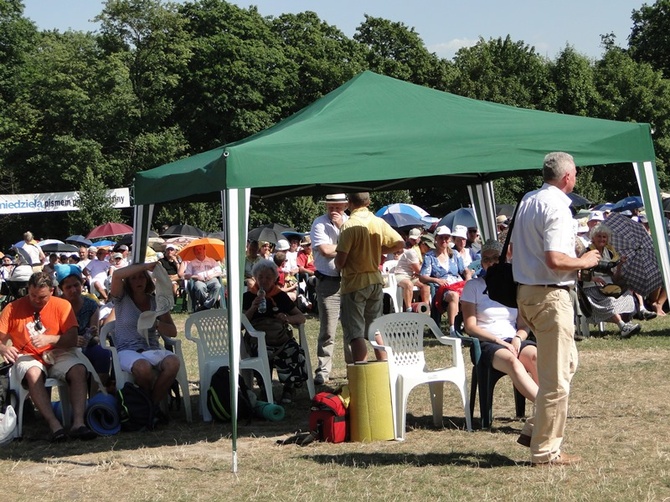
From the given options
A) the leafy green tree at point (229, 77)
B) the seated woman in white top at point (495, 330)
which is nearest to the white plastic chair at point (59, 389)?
the seated woman in white top at point (495, 330)

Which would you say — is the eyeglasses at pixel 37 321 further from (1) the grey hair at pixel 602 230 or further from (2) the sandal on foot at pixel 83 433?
(1) the grey hair at pixel 602 230

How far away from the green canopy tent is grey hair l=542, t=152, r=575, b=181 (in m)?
0.99

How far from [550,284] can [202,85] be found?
43167mm

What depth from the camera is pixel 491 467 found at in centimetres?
564

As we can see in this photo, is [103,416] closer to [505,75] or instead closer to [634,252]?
[634,252]

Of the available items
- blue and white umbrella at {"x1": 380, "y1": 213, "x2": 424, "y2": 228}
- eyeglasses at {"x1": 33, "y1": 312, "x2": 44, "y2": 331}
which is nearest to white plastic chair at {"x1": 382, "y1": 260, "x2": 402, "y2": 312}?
eyeglasses at {"x1": 33, "y1": 312, "x2": 44, "y2": 331}

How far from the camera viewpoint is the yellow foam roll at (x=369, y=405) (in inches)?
258

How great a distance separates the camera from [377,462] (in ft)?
19.4

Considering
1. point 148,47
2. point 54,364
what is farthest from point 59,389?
point 148,47

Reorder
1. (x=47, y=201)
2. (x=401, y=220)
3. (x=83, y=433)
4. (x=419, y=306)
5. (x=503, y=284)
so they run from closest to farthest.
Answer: (x=503, y=284) < (x=83, y=433) < (x=419, y=306) < (x=401, y=220) < (x=47, y=201)

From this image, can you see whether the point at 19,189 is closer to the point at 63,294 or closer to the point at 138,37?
the point at 138,37

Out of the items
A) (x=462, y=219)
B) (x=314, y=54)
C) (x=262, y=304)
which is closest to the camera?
(x=262, y=304)

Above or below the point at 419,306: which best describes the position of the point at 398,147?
above

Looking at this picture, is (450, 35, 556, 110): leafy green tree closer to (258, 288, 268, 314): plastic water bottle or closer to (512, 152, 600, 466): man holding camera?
(258, 288, 268, 314): plastic water bottle
